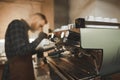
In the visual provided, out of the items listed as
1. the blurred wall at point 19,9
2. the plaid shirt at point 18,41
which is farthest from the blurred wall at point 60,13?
the plaid shirt at point 18,41

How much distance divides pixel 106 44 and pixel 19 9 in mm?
2646

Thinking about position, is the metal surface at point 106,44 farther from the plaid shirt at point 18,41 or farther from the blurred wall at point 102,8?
the plaid shirt at point 18,41

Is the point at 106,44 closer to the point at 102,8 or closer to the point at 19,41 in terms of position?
the point at 102,8

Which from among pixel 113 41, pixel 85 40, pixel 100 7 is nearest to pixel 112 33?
pixel 113 41

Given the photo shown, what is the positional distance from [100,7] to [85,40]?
3.13ft

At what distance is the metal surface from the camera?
3.98ft

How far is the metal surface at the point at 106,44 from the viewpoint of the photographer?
47.8 inches

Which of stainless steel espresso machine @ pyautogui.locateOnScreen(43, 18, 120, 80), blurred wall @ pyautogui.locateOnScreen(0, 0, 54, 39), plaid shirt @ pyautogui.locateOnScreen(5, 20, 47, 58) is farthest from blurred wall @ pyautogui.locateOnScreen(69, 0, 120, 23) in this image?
blurred wall @ pyautogui.locateOnScreen(0, 0, 54, 39)

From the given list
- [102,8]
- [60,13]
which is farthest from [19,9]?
[102,8]

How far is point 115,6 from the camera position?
206 centimetres

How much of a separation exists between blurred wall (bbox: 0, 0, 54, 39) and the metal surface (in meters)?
2.07

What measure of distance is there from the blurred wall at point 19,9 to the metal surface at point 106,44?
6.78ft

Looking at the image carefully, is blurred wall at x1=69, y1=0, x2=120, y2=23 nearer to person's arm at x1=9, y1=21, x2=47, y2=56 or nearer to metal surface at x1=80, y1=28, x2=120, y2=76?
metal surface at x1=80, y1=28, x2=120, y2=76

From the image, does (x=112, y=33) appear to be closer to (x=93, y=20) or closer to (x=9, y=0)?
(x=93, y=20)
